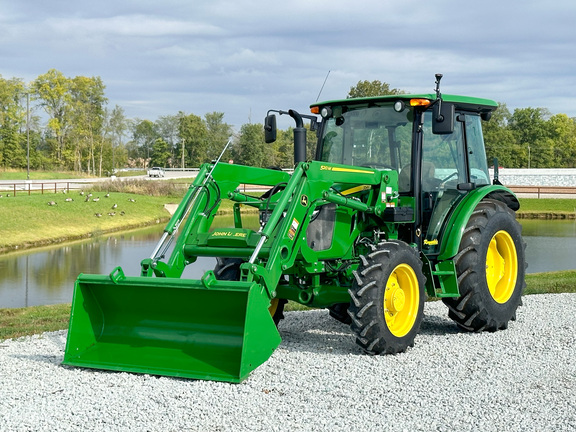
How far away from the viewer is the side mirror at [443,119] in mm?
7473

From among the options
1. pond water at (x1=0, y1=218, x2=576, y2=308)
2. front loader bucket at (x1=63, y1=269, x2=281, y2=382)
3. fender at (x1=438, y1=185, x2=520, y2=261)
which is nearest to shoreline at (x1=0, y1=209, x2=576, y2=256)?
pond water at (x1=0, y1=218, x2=576, y2=308)

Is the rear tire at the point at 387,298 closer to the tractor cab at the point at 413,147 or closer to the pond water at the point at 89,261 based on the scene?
the tractor cab at the point at 413,147

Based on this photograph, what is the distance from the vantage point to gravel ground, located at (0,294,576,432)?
530 cm

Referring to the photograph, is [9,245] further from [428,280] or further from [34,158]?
[34,158]

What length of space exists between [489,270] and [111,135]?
79586 mm

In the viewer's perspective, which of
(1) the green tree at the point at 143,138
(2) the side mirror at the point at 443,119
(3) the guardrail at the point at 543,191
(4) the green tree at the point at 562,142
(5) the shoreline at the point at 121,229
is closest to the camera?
(2) the side mirror at the point at 443,119

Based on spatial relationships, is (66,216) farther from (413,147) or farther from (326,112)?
(413,147)

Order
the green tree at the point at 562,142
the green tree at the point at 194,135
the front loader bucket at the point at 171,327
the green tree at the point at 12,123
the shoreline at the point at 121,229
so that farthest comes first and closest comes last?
1. the green tree at the point at 562,142
2. the green tree at the point at 194,135
3. the green tree at the point at 12,123
4. the shoreline at the point at 121,229
5. the front loader bucket at the point at 171,327

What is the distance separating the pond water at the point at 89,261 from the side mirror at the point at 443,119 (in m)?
10.8

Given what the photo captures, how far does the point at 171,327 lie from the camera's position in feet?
22.3

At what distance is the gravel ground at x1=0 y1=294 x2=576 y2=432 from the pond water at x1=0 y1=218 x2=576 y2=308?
10.2 meters

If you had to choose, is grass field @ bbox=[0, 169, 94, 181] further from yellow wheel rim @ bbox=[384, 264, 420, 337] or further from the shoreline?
yellow wheel rim @ bbox=[384, 264, 420, 337]

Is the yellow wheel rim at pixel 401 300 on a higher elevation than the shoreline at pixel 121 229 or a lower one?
higher

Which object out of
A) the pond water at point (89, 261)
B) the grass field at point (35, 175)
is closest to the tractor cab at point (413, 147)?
the pond water at point (89, 261)
